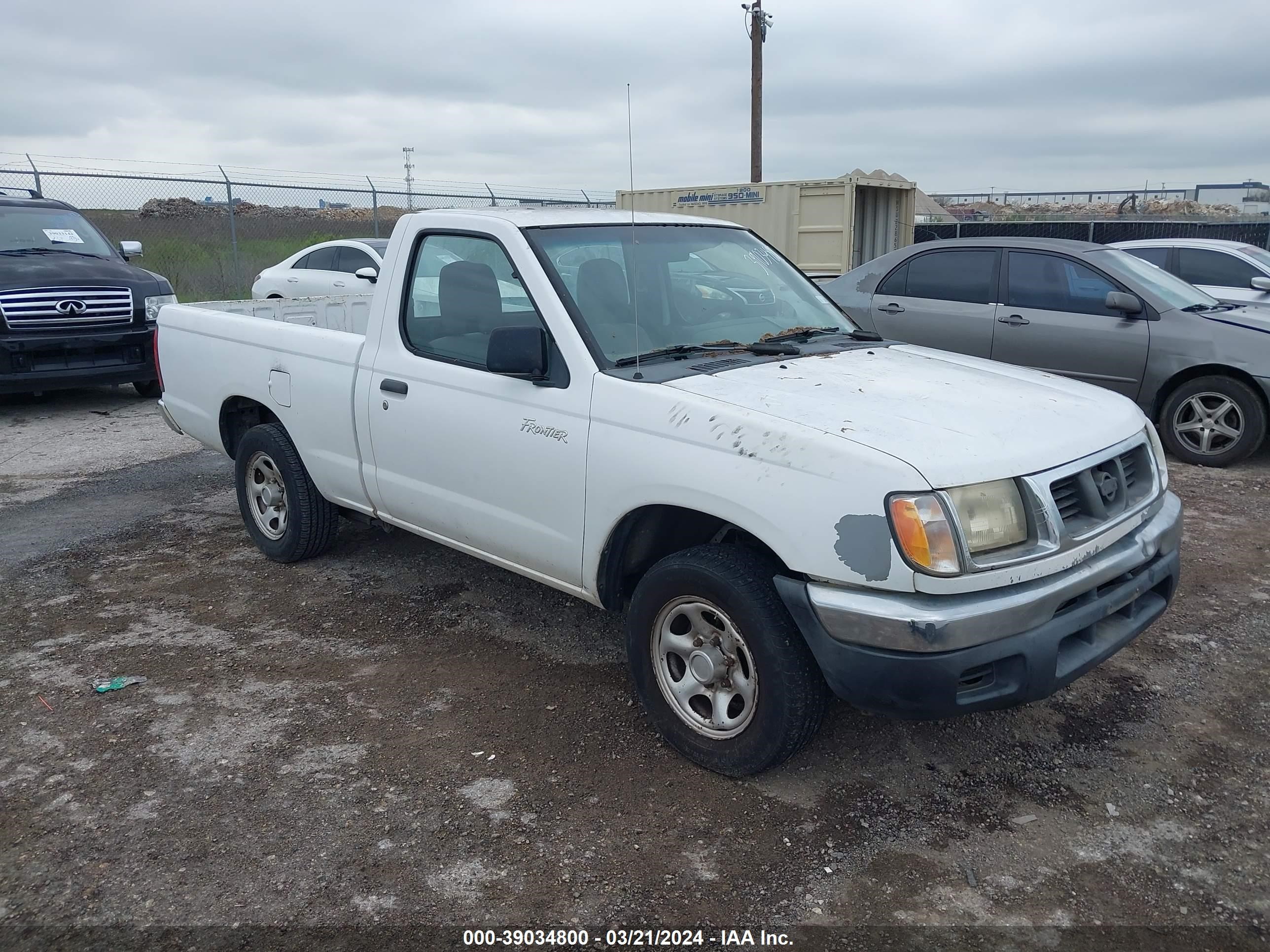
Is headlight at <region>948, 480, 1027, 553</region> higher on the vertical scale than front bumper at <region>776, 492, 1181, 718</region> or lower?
higher

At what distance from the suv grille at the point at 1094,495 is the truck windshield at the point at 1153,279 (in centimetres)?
489

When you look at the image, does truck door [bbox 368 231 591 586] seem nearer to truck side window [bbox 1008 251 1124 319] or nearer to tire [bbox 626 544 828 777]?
tire [bbox 626 544 828 777]

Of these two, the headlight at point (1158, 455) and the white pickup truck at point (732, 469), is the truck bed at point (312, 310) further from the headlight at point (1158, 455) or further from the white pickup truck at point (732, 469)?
the headlight at point (1158, 455)

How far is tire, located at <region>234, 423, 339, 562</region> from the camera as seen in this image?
209 inches

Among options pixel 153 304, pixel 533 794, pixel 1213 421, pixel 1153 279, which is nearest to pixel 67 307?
pixel 153 304

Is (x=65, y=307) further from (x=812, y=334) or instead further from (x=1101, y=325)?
(x=1101, y=325)

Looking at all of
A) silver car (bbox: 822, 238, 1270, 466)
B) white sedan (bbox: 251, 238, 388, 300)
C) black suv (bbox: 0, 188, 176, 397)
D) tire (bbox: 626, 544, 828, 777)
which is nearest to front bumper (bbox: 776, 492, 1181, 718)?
tire (bbox: 626, 544, 828, 777)

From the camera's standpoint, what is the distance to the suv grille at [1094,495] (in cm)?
321

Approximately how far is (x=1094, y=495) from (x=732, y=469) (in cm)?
117

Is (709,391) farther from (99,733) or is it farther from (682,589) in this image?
(99,733)

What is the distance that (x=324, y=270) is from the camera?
43.9 feet

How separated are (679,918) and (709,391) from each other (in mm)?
1635

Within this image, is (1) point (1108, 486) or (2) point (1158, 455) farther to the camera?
(2) point (1158, 455)

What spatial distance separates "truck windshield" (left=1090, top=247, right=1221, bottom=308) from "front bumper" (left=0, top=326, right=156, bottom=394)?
8.77 meters
